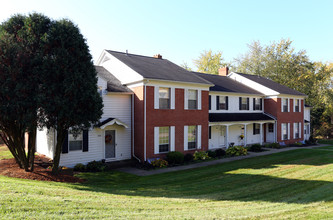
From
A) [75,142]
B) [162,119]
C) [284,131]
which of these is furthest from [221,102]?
[75,142]

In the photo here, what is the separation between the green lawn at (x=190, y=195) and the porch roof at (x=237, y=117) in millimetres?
6261

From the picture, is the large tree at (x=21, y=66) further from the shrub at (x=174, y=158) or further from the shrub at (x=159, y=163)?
the shrub at (x=174, y=158)

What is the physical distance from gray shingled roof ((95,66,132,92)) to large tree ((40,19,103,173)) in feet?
15.3

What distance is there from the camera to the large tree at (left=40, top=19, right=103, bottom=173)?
432 inches

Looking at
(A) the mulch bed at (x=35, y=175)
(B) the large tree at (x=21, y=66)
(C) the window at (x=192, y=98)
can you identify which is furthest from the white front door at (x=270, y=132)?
(B) the large tree at (x=21, y=66)

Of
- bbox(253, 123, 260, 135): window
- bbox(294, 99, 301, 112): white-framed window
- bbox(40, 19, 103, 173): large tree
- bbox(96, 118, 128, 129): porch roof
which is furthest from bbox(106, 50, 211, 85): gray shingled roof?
bbox(294, 99, 301, 112): white-framed window

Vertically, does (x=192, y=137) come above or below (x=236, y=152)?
above

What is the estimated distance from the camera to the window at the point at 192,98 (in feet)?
64.8

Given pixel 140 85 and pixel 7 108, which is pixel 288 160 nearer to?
pixel 140 85

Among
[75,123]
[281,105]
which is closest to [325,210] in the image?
[75,123]

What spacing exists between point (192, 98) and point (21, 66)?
12741mm

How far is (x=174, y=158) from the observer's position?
56.6 feet

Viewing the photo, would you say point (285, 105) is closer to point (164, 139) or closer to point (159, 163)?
point (164, 139)

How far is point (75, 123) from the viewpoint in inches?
473
